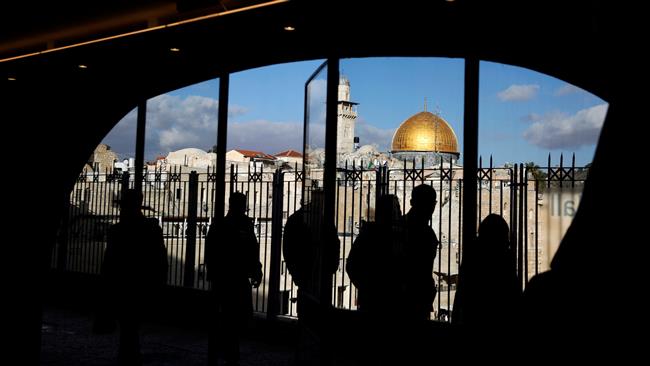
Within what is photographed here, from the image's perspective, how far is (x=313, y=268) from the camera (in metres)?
4.45

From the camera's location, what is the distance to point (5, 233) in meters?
4.92

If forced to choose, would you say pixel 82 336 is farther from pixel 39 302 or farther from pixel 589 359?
pixel 589 359

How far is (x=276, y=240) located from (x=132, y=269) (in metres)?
2.24

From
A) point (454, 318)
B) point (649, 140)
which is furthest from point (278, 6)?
point (649, 140)

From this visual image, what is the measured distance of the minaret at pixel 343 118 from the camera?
4.31 meters

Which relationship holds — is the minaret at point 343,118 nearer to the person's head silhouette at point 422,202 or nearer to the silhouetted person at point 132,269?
the person's head silhouette at point 422,202

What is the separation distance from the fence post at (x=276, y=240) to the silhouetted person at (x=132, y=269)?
1.95m

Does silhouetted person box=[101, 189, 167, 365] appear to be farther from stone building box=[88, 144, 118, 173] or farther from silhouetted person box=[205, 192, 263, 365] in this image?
stone building box=[88, 144, 118, 173]

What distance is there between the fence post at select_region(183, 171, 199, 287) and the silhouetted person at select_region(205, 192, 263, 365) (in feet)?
5.87

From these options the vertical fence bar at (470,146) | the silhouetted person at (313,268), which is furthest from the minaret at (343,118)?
the vertical fence bar at (470,146)

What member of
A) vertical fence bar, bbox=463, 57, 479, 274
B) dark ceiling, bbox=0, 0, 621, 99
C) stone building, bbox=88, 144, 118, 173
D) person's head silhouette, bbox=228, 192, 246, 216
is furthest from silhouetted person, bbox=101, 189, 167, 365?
stone building, bbox=88, 144, 118, 173

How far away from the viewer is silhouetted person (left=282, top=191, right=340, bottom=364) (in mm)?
4199

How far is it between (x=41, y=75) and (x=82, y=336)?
282 cm

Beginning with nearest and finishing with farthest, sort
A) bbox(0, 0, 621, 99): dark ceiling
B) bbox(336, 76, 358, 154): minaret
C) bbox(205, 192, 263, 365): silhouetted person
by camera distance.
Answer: bbox(0, 0, 621, 99): dark ceiling → bbox(336, 76, 358, 154): minaret → bbox(205, 192, 263, 365): silhouetted person
